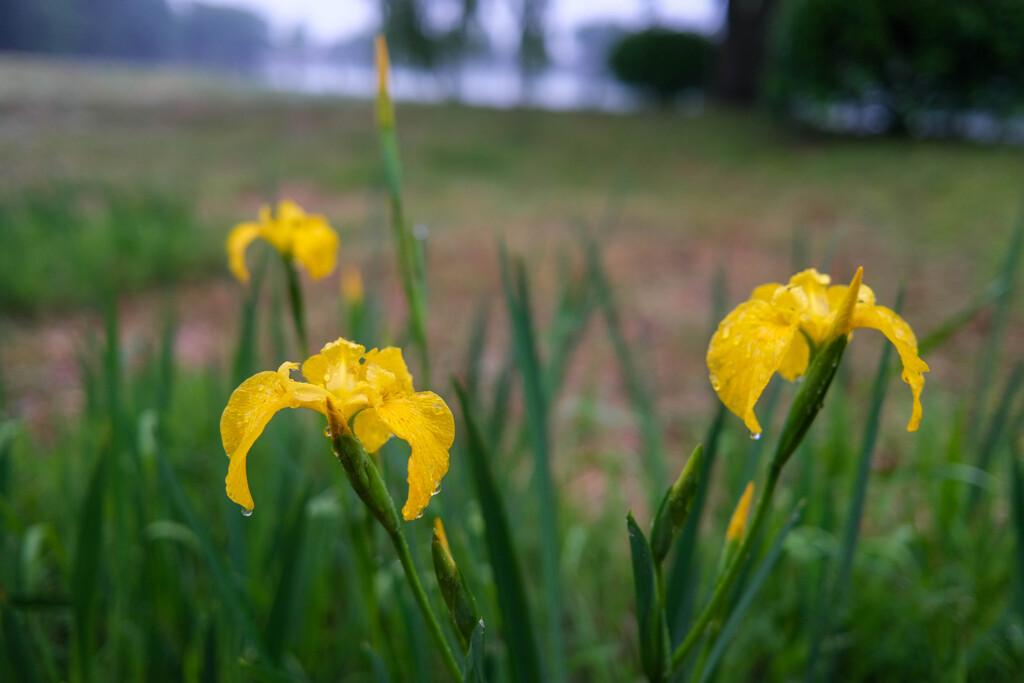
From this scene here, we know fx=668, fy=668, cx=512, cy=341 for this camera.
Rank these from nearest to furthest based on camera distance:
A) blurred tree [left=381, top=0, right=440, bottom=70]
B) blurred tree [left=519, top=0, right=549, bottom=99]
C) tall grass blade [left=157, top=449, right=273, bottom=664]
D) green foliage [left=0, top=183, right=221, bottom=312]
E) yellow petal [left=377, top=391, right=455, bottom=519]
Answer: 1. yellow petal [left=377, top=391, right=455, bottom=519]
2. tall grass blade [left=157, top=449, right=273, bottom=664]
3. green foliage [left=0, top=183, right=221, bottom=312]
4. blurred tree [left=519, top=0, right=549, bottom=99]
5. blurred tree [left=381, top=0, right=440, bottom=70]

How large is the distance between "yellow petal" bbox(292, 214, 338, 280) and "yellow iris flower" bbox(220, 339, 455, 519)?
258mm

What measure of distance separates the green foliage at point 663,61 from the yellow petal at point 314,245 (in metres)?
9.09

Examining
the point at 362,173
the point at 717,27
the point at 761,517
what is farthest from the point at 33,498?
the point at 717,27

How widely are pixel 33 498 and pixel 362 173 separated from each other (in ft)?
12.0

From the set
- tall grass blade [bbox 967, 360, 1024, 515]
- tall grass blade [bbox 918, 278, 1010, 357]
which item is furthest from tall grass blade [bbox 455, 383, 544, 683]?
tall grass blade [bbox 967, 360, 1024, 515]

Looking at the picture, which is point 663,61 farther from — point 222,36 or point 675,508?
point 675,508

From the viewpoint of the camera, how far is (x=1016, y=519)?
0.55 metres

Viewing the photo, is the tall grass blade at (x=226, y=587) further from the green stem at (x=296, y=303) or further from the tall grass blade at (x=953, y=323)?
the tall grass blade at (x=953, y=323)

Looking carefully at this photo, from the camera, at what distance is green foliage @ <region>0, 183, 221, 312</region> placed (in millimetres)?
2408

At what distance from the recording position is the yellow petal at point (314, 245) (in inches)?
22.7

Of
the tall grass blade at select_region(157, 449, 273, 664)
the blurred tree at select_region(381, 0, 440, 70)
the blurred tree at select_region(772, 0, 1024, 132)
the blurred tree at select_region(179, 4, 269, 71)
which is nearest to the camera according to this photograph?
the tall grass blade at select_region(157, 449, 273, 664)

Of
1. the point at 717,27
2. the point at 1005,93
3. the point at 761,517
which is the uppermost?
the point at 717,27

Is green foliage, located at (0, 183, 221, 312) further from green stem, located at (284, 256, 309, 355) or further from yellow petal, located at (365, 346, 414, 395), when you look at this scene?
yellow petal, located at (365, 346, 414, 395)

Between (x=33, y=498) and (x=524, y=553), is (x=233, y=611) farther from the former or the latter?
(x=33, y=498)
